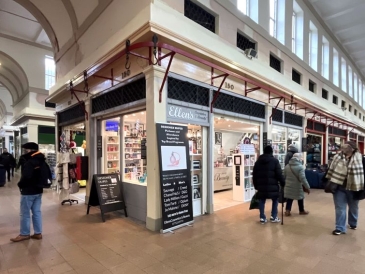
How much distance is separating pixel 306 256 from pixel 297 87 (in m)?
7.32

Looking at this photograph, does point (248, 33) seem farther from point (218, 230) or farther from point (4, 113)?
point (4, 113)

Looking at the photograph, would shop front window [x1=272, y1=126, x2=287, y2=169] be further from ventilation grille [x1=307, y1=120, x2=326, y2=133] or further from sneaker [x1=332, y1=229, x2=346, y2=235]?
sneaker [x1=332, y1=229, x2=346, y2=235]

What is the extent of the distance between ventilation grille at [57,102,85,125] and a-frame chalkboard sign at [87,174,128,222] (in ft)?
7.57

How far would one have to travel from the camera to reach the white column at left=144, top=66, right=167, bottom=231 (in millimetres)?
4168

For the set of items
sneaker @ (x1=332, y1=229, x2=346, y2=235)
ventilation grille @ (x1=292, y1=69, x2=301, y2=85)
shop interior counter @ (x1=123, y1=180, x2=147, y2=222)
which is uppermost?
ventilation grille @ (x1=292, y1=69, x2=301, y2=85)

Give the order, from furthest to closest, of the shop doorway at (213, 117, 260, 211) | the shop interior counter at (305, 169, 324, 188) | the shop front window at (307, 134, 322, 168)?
the shop front window at (307, 134, 322, 168), the shop interior counter at (305, 169, 324, 188), the shop doorway at (213, 117, 260, 211)

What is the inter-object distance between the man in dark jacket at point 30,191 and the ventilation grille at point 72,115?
2.72 meters

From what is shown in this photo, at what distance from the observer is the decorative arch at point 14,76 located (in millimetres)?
11445

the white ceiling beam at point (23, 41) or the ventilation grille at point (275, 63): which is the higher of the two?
the white ceiling beam at point (23, 41)

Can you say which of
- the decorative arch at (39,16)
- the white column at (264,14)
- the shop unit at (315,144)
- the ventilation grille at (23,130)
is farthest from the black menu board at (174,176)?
the ventilation grille at (23,130)

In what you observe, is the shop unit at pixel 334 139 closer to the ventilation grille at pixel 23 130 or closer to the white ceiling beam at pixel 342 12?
the white ceiling beam at pixel 342 12

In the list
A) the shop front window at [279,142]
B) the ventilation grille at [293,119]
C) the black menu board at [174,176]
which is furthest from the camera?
the ventilation grille at [293,119]

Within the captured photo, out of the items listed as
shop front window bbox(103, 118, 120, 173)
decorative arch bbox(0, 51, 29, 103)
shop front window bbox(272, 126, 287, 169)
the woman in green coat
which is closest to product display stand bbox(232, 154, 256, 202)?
the woman in green coat

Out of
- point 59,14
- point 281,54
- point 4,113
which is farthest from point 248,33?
point 4,113
